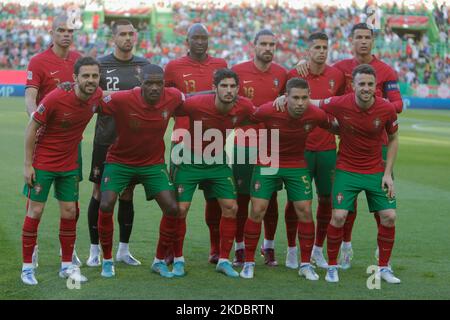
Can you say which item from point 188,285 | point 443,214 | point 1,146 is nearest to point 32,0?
point 1,146

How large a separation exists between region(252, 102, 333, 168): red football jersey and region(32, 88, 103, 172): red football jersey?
1.63 meters

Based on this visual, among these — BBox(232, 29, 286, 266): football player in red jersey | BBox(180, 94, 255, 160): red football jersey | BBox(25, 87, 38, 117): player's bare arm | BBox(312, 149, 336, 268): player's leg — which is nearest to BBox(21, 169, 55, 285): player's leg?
BBox(25, 87, 38, 117): player's bare arm

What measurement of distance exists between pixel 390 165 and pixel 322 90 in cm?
119

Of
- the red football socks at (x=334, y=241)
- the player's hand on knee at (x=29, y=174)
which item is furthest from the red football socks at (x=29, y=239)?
the red football socks at (x=334, y=241)

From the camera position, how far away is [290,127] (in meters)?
7.82

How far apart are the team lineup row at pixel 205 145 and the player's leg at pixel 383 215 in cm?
1

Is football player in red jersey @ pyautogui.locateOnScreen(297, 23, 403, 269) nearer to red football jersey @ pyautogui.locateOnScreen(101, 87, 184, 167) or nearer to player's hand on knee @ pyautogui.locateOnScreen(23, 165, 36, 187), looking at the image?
red football jersey @ pyautogui.locateOnScreen(101, 87, 184, 167)

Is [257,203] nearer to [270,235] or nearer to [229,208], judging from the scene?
[229,208]

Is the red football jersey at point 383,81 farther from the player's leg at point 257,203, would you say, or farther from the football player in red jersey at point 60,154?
the football player in red jersey at point 60,154

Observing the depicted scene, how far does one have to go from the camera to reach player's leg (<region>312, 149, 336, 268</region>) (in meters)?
8.41

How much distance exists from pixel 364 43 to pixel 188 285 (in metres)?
3.16

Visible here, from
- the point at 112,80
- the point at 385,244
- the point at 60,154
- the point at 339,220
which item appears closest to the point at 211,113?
the point at 112,80

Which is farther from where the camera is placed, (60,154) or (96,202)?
(96,202)
